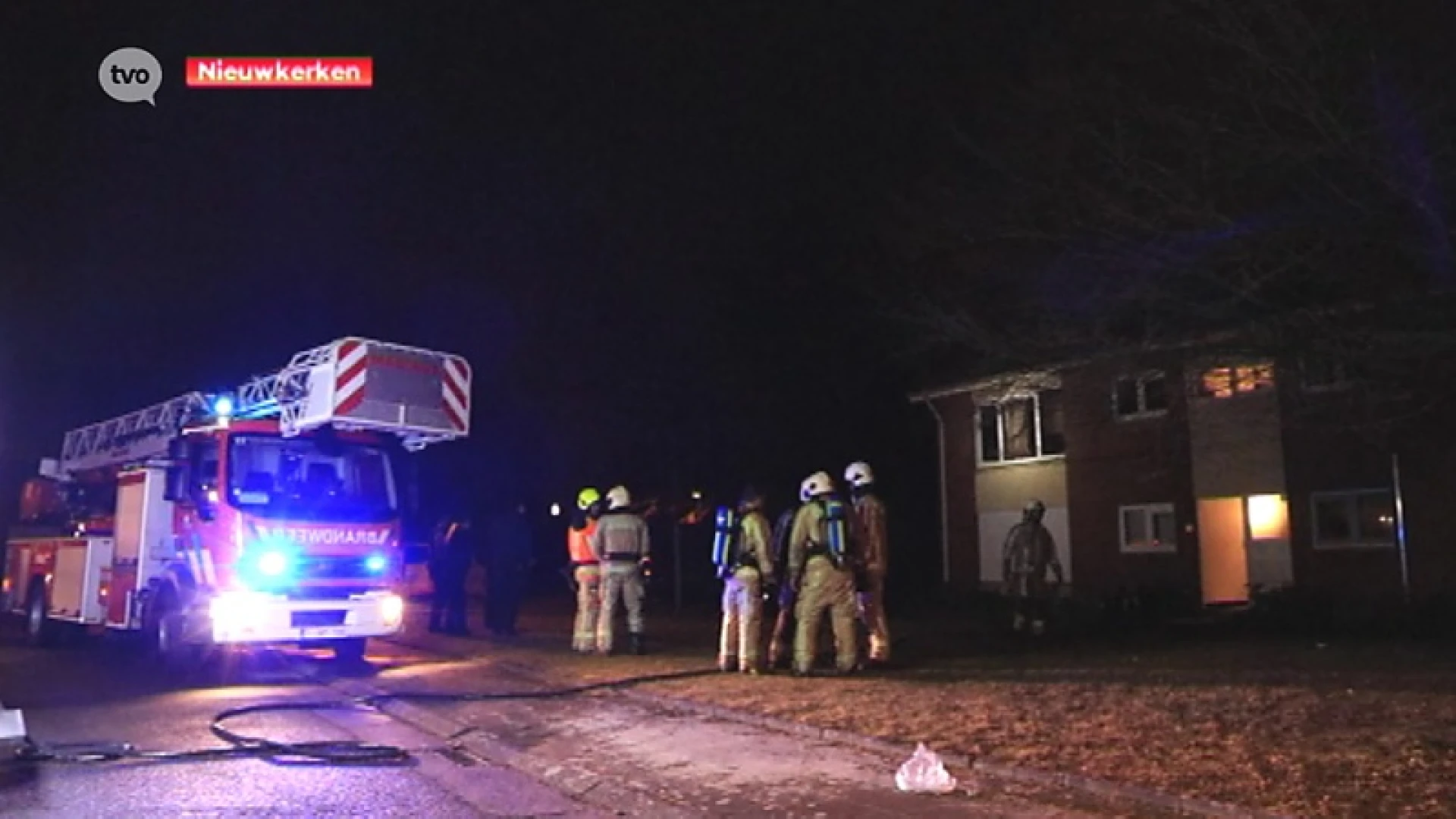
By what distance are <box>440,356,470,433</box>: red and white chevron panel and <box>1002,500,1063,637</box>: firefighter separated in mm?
6993

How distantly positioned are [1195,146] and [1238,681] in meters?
4.36

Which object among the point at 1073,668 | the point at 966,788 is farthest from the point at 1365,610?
the point at 966,788

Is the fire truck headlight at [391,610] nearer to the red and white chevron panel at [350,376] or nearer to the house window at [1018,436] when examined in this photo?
the red and white chevron panel at [350,376]

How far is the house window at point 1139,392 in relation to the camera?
423 inches

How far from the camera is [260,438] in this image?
12.9 meters

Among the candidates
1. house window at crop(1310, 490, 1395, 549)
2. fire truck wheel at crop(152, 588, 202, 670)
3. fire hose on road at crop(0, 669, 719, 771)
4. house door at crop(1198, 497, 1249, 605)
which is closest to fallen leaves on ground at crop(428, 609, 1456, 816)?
fire hose on road at crop(0, 669, 719, 771)

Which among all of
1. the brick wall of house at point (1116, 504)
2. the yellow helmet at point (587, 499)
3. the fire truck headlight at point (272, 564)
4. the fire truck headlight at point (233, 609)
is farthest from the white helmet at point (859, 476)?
the brick wall of house at point (1116, 504)

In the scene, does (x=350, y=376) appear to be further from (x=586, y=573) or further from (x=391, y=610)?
(x=586, y=573)

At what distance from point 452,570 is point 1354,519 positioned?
46.5 ft

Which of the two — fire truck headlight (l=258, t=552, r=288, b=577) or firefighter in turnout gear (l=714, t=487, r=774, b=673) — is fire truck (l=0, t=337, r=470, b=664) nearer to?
fire truck headlight (l=258, t=552, r=288, b=577)

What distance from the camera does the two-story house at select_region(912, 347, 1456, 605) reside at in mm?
15450

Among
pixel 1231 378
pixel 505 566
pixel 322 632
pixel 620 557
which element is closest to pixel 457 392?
pixel 620 557

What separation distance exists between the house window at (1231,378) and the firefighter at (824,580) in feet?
11.0

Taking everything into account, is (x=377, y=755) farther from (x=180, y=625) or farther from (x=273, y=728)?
(x=180, y=625)
